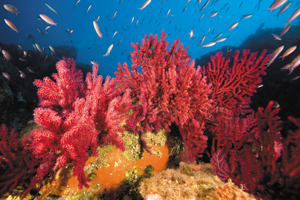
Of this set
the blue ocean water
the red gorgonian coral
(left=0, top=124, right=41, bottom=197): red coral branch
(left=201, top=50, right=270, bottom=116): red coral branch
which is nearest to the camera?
the red gorgonian coral

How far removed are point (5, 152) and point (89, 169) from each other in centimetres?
119

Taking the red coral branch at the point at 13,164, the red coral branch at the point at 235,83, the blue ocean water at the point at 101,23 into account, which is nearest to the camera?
the red coral branch at the point at 13,164

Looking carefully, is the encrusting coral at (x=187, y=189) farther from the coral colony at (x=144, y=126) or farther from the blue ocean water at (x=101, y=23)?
the blue ocean water at (x=101, y=23)

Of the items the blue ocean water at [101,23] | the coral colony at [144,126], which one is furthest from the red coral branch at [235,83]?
the blue ocean water at [101,23]

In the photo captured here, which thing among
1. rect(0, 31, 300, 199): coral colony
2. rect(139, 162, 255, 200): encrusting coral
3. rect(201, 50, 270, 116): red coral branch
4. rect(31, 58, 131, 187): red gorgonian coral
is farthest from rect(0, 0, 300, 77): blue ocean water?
rect(139, 162, 255, 200): encrusting coral

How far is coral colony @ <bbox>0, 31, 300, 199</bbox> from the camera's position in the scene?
4.86 feet

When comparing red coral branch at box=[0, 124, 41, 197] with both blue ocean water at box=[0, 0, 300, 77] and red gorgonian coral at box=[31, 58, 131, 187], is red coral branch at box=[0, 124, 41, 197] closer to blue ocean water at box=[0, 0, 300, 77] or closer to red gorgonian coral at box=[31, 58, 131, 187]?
red gorgonian coral at box=[31, 58, 131, 187]

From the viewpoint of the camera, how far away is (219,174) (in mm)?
2180

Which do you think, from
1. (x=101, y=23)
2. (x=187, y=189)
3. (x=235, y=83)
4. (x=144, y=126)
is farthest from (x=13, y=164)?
(x=101, y=23)

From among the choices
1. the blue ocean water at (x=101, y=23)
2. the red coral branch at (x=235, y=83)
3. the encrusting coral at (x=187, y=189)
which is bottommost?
the encrusting coral at (x=187, y=189)

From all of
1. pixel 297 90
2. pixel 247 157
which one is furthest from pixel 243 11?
pixel 247 157

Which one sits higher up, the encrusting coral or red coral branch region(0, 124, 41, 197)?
red coral branch region(0, 124, 41, 197)

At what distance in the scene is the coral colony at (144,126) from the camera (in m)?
1.48

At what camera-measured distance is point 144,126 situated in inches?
91.8
